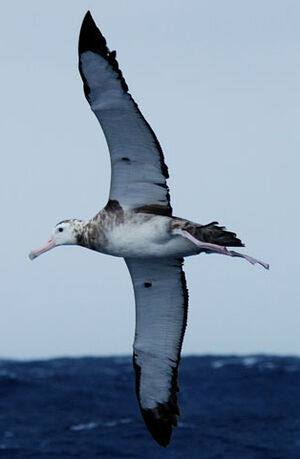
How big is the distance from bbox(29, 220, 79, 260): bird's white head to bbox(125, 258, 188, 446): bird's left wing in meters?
0.79

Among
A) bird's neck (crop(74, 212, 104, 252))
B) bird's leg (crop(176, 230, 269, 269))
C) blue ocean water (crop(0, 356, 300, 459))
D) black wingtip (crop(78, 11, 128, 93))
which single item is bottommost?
blue ocean water (crop(0, 356, 300, 459))

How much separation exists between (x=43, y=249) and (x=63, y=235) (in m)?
0.43

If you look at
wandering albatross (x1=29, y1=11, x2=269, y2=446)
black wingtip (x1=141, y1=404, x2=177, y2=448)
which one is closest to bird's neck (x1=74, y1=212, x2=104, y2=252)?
wandering albatross (x1=29, y1=11, x2=269, y2=446)

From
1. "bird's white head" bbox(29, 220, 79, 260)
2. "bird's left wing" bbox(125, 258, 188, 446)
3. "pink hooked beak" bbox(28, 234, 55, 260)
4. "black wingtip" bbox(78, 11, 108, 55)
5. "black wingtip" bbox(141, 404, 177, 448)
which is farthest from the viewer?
"black wingtip" bbox(141, 404, 177, 448)

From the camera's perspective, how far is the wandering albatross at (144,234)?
32.8ft

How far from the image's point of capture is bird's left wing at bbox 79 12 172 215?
9758 mm

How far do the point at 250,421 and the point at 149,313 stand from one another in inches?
388

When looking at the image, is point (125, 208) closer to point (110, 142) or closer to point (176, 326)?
point (110, 142)

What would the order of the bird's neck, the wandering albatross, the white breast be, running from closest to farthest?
the wandering albatross, the white breast, the bird's neck

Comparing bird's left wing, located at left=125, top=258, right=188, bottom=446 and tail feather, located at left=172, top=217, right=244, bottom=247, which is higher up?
tail feather, located at left=172, top=217, right=244, bottom=247

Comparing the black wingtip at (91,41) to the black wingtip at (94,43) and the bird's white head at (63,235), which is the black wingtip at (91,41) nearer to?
the black wingtip at (94,43)

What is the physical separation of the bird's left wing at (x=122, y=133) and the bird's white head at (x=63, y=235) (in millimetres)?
551

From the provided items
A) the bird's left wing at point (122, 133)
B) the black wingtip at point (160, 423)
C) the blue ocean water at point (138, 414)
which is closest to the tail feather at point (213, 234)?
the bird's left wing at point (122, 133)

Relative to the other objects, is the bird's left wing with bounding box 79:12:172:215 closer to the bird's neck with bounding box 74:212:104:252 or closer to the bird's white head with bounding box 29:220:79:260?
the bird's neck with bounding box 74:212:104:252
